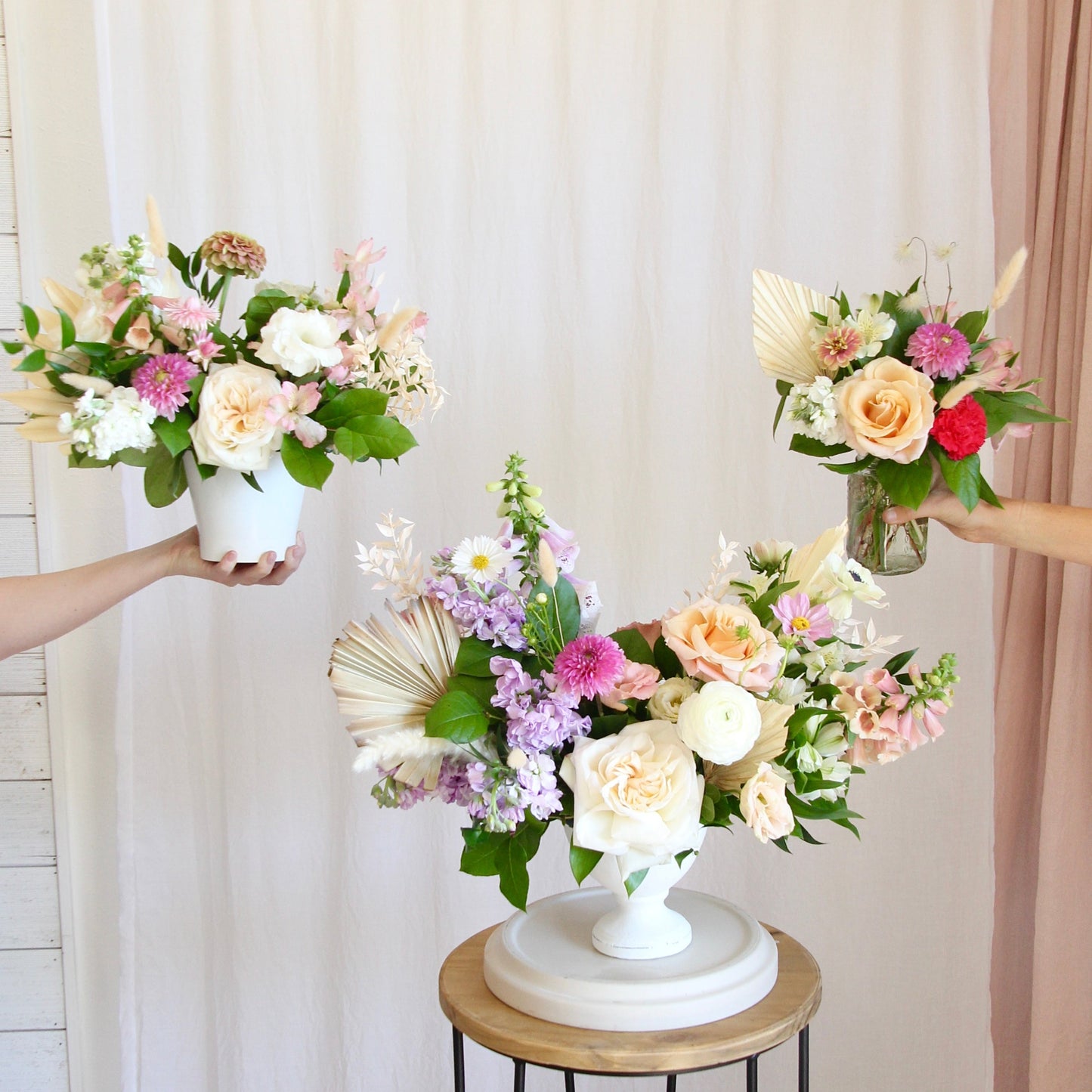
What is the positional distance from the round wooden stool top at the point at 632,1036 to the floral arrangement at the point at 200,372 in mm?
596

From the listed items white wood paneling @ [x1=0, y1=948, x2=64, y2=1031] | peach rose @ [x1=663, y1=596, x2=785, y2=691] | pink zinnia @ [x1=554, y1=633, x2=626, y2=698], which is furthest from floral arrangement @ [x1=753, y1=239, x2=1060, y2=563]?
white wood paneling @ [x1=0, y1=948, x2=64, y2=1031]

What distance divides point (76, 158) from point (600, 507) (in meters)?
0.99

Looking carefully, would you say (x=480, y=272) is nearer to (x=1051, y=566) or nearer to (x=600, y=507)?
(x=600, y=507)

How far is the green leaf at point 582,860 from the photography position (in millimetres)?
1117

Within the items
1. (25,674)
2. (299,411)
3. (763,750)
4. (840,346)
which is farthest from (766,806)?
(25,674)

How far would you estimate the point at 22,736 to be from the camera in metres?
1.80

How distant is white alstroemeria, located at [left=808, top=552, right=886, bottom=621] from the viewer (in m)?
1.17

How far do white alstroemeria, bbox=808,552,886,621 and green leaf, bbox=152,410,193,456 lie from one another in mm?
679

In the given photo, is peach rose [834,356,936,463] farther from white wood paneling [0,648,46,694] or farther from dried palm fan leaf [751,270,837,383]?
white wood paneling [0,648,46,694]

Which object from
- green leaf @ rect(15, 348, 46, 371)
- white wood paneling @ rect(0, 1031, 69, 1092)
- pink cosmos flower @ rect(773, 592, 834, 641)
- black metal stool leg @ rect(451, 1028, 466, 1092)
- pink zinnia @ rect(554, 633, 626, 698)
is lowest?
white wood paneling @ rect(0, 1031, 69, 1092)

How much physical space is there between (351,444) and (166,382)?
20 cm

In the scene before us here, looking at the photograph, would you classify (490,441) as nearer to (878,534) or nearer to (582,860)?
(878,534)

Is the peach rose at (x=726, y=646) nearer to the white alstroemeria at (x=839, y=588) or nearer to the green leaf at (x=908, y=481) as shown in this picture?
the white alstroemeria at (x=839, y=588)

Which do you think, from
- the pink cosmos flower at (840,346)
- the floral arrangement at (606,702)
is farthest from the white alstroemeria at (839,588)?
the pink cosmos flower at (840,346)
